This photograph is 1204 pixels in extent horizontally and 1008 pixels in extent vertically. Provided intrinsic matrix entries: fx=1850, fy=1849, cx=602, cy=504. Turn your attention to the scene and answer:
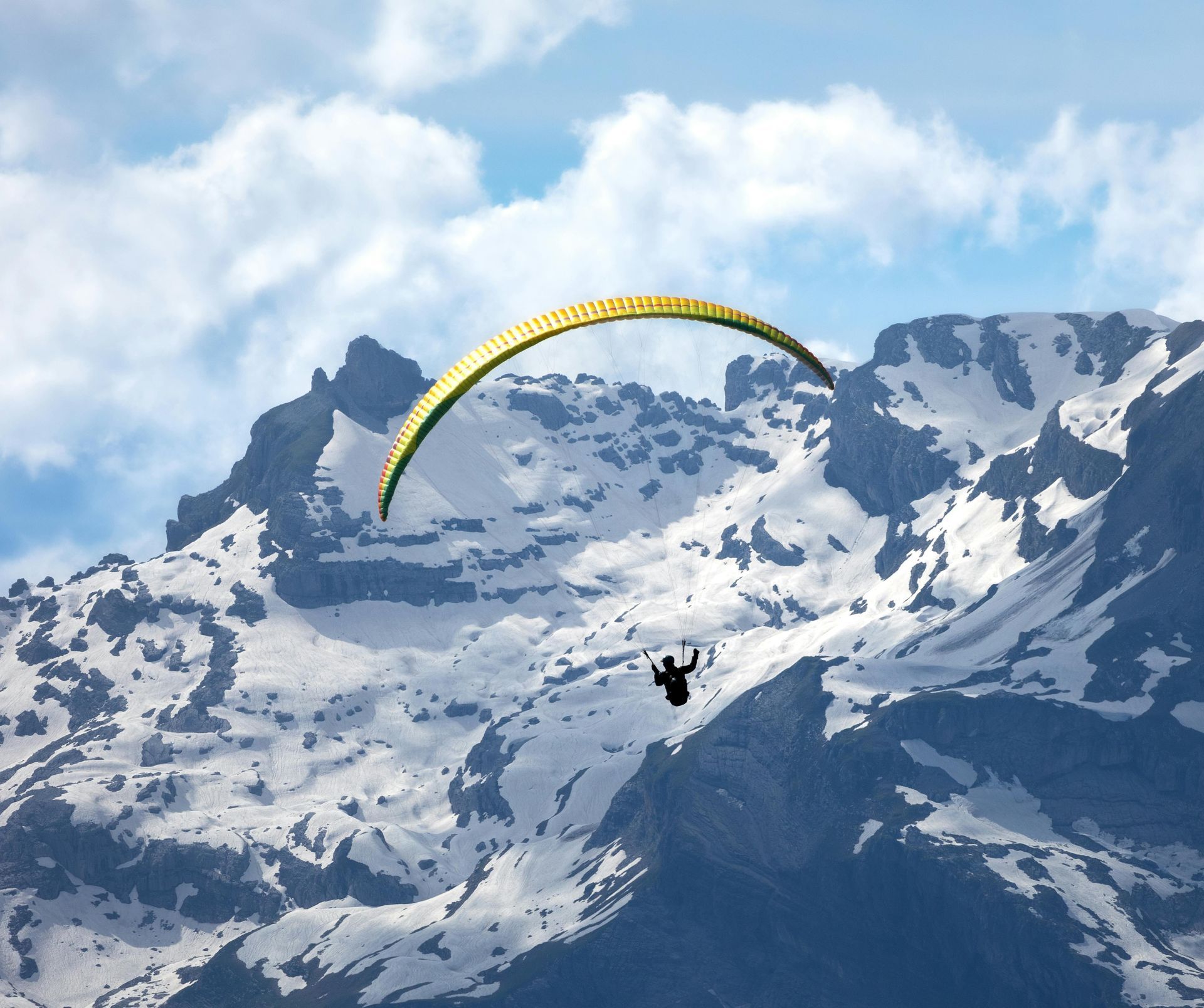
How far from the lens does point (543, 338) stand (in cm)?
7650

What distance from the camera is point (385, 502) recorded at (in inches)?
3174

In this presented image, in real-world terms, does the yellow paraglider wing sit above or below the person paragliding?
above

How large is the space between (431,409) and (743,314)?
14.1 m

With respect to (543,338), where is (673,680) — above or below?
below

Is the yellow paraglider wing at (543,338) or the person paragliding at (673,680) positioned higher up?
the yellow paraglider wing at (543,338)

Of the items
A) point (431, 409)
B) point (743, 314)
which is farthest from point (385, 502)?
point (743, 314)

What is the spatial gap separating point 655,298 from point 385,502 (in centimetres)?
1475

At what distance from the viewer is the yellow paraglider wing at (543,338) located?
76250 mm

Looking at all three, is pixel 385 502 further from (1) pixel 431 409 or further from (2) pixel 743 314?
(2) pixel 743 314

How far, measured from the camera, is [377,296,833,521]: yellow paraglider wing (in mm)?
76250

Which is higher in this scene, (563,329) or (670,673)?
(563,329)

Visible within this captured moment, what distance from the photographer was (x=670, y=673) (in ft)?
252

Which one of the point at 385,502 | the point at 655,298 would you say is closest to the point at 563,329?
the point at 655,298

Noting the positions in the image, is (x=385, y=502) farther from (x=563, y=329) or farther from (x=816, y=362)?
(x=816, y=362)
